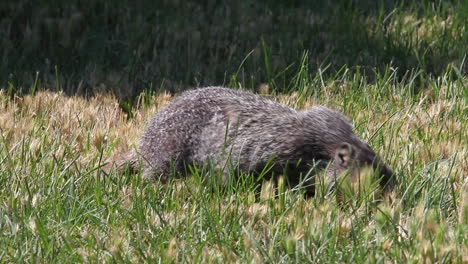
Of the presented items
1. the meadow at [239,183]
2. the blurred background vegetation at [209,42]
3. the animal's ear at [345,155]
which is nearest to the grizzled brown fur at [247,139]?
the animal's ear at [345,155]

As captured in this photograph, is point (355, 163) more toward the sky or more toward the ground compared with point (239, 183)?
more toward the sky

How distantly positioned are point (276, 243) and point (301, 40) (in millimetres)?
3264

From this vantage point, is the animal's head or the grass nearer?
the grass

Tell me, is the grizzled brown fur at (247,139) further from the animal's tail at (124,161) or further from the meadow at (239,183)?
the meadow at (239,183)

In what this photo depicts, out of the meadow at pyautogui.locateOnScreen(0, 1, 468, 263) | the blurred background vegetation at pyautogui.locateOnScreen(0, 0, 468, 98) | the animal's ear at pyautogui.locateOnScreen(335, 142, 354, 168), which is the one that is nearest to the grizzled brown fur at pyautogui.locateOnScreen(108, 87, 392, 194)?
the animal's ear at pyautogui.locateOnScreen(335, 142, 354, 168)

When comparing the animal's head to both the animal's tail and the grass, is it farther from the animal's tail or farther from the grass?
the animal's tail

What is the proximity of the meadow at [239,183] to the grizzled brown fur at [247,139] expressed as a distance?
0.44 ft

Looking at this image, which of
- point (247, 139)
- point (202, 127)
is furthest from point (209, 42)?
point (247, 139)

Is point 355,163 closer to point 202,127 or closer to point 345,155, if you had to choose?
point 345,155

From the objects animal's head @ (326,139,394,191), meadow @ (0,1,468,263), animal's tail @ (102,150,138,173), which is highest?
A: animal's head @ (326,139,394,191)

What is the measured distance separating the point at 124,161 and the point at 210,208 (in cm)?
101

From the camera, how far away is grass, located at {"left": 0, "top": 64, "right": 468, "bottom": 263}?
3.64 metres

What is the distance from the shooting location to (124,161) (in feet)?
15.8

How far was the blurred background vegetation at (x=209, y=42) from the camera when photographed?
625cm
